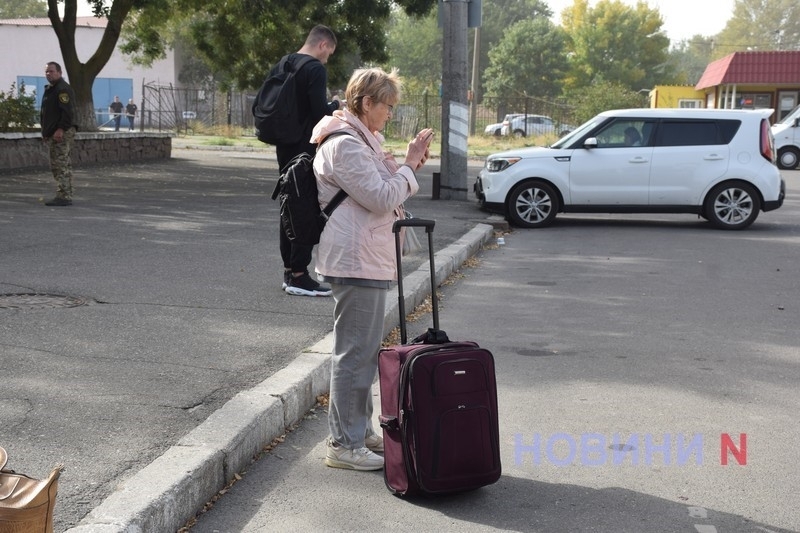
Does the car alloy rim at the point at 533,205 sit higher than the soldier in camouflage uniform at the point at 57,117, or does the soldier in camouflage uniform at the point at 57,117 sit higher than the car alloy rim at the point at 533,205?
the soldier in camouflage uniform at the point at 57,117

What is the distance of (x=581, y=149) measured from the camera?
1445 centimetres

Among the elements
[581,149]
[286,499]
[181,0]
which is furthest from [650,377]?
[181,0]

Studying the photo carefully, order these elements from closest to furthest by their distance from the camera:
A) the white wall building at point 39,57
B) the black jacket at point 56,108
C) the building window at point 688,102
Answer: the black jacket at point 56,108
the building window at point 688,102
the white wall building at point 39,57

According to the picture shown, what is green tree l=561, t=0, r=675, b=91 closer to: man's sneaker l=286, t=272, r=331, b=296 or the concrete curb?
man's sneaker l=286, t=272, r=331, b=296

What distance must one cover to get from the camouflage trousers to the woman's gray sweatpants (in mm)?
9896

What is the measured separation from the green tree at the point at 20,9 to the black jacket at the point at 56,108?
9680 cm

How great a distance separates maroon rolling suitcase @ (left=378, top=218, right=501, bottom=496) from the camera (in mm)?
4066

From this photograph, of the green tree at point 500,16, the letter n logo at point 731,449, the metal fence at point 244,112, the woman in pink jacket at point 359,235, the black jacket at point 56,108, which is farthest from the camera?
the green tree at point 500,16

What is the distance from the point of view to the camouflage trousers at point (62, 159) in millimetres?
13430

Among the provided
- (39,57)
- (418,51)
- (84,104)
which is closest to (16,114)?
(84,104)

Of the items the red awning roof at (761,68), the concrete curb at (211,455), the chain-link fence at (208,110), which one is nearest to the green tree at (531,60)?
the chain-link fence at (208,110)

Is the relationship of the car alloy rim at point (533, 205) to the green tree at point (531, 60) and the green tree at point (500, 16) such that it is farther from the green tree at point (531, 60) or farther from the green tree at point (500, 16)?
the green tree at point (500, 16)

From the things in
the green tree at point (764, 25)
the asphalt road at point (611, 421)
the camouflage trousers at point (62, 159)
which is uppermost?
the green tree at point (764, 25)

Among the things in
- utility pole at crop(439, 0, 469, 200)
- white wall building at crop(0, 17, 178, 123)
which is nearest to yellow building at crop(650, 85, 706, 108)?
white wall building at crop(0, 17, 178, 123)
